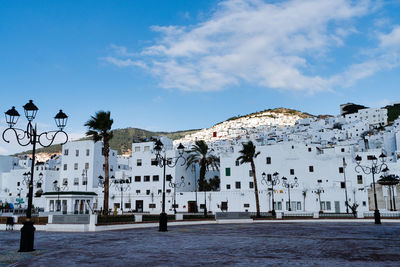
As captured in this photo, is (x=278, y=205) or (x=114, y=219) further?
(x=278, y=205)

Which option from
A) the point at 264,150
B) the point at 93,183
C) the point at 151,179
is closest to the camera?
the point at 264,150

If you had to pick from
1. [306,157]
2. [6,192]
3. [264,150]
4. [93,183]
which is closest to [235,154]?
[264,150]

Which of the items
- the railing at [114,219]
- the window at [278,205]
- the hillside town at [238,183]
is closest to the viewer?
the railing at [114,219]

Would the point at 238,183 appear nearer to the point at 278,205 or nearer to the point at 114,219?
the point at 278,205

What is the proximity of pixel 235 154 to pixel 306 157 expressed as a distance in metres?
12.6

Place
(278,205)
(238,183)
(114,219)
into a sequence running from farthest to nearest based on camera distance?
(238,183)
(278,205)
(114,219)

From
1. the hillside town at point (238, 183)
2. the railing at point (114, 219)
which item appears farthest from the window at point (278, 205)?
the railing at point (114, 219)

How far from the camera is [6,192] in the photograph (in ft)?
296

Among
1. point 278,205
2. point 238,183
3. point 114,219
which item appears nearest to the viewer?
point 114,219

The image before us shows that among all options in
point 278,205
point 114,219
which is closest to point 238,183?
point 278,205

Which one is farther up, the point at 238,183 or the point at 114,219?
the point at 238,183

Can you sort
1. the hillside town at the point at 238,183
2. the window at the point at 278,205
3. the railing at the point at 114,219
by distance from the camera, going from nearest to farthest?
1. the railing at the point at 114,219
2. the hillside town at the point at 238,183
3. the window at the point at 278,205

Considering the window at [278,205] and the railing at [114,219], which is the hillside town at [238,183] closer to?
the window at [278,205]

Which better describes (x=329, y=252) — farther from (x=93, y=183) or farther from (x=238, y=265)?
(x=93, y=183)
